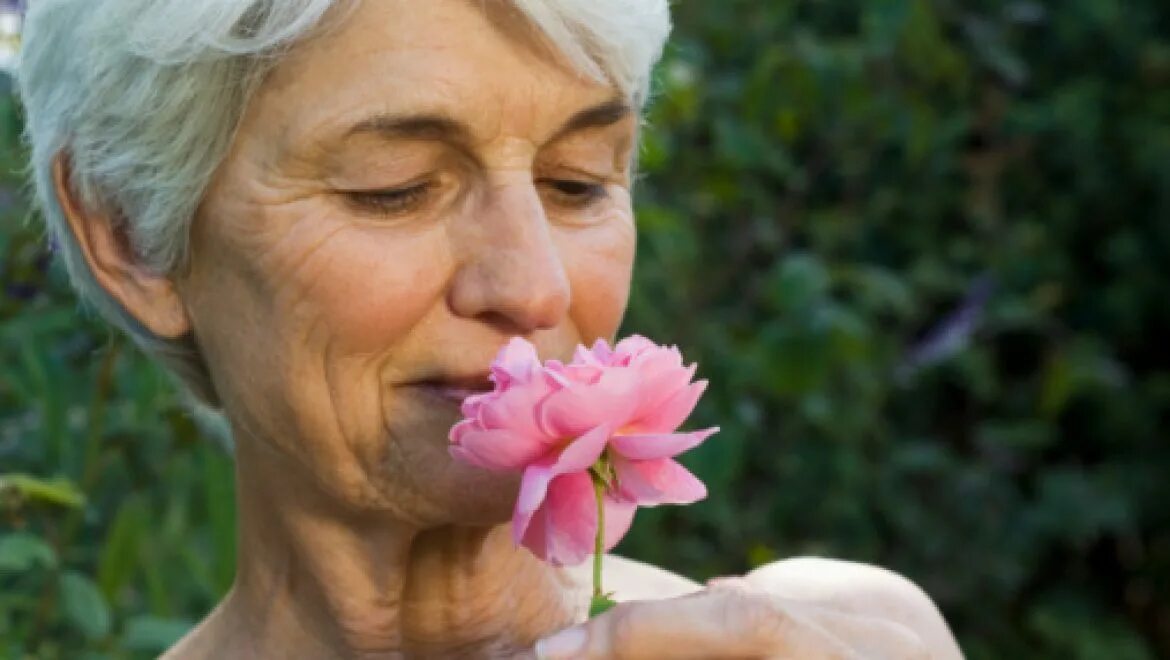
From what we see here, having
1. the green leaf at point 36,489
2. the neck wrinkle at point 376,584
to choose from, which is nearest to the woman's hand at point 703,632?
the neck wrinkle at point 376,584

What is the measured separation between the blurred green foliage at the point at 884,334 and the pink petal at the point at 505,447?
1303 mm

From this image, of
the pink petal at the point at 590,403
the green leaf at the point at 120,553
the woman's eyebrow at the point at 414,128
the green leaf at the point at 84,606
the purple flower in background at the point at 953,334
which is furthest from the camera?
the purple flower in background at the point at 953,334

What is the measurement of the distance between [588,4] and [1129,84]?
3.19 meters

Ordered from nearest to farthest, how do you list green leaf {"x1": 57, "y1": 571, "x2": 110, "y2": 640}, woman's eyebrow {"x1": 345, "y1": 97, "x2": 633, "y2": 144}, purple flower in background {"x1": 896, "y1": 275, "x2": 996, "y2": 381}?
woman's eyebrow {"x1": 345, "y1": 97, "x2": 633, "y2": 144}
green leaf {"x1": 57, "y1": 571, "x2": 110, "y2": 640}
purple flower in background {"x1": 896, "y1": 275, "x2": 996, "y2": 381}

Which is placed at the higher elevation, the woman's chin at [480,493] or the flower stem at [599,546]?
the flower stem at [599,546]

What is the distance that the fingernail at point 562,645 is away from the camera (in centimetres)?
129

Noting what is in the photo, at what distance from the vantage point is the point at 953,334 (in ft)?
13.3

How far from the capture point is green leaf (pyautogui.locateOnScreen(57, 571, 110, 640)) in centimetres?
228

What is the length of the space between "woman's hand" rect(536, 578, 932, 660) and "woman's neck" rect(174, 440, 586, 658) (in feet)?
1.27

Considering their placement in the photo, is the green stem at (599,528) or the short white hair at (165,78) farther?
the short white hair at (165,78)

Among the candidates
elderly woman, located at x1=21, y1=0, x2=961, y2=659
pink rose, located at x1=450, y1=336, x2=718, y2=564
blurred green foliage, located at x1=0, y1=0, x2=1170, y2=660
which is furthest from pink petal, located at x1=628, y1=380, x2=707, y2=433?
blurred green foliage, located at x1=0, y1=0, x2=1170, y2=660

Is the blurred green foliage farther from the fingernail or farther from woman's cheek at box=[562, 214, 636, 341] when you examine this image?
the fingernail

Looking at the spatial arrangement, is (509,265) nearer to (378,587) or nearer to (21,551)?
(378,587)

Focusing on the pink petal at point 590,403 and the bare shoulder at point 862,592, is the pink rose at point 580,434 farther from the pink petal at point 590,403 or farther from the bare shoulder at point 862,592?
the bare shoulder at point 862,592
